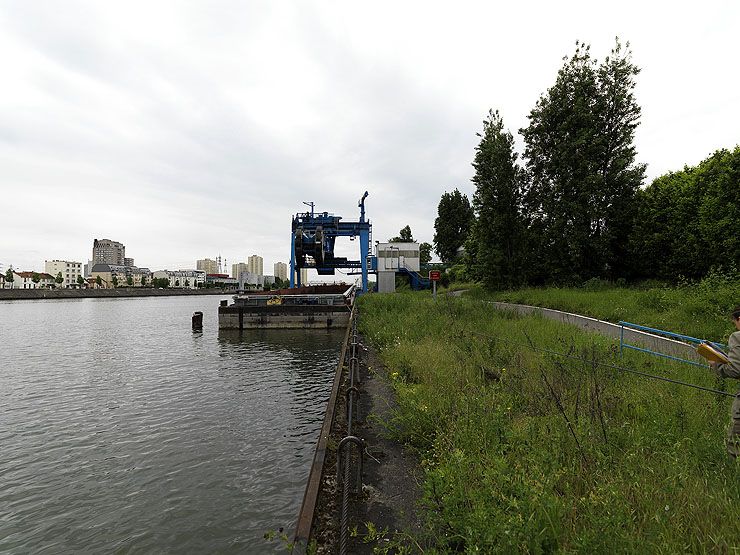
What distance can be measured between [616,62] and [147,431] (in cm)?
2438

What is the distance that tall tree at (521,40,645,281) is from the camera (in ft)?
58.7

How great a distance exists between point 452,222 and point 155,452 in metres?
46.3

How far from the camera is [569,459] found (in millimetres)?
3408

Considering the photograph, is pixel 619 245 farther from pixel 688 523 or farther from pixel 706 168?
pixel 688 523

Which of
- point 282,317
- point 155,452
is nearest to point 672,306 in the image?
point 155,452

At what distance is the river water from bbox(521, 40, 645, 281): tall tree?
520 inches

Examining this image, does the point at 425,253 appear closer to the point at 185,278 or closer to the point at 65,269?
the point at 185,278

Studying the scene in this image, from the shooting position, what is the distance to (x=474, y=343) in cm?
912

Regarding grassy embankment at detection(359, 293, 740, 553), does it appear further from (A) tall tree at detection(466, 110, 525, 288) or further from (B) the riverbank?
(B) the riverbank

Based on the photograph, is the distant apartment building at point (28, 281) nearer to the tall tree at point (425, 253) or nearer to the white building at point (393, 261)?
the tall tree at point (425, 253)

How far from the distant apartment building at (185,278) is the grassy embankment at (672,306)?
176641mm

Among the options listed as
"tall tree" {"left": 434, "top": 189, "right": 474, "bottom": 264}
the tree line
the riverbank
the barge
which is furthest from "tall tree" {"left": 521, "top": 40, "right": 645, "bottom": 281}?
the riverbank

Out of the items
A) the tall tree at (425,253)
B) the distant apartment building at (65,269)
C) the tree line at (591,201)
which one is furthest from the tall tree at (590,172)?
the distant apartment building at (65,269)

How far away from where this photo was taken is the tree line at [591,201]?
14586mm
